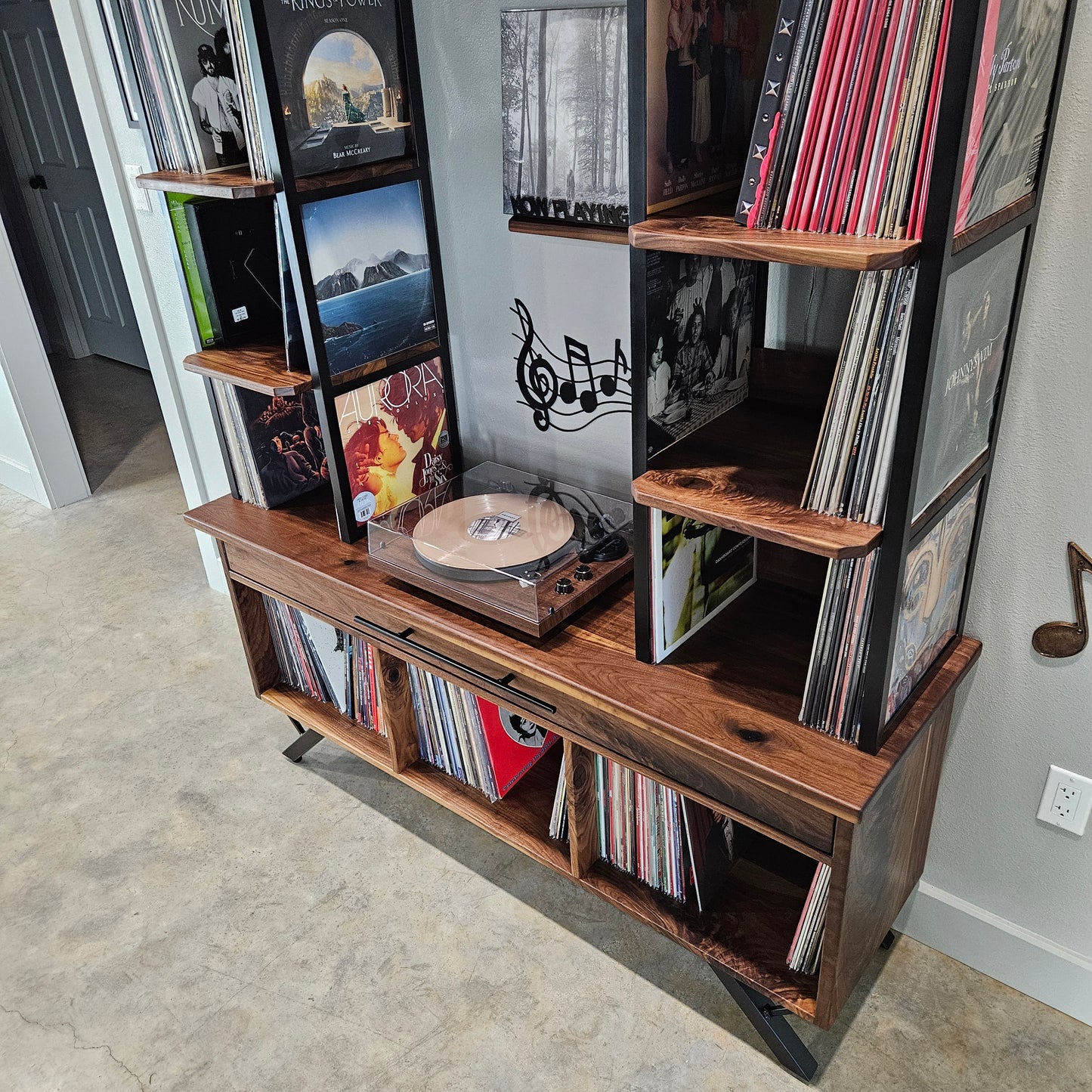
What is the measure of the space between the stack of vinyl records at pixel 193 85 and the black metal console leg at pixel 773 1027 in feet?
4.94

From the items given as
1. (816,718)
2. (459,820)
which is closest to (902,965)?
(816,718)

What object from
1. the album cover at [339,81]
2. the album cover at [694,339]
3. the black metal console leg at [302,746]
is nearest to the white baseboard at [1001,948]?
the album cover at [694,339]

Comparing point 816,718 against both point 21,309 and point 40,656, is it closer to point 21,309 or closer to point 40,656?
point 40,656

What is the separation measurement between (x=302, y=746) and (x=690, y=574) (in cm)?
121

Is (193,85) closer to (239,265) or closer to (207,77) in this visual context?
(207,77)

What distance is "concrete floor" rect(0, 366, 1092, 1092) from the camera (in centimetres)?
159

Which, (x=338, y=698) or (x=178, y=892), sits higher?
(x=338, y=698)

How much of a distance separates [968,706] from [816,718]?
1.22 feet

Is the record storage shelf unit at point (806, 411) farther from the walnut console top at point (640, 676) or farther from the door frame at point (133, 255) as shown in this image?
the door frame at point (133, 255)

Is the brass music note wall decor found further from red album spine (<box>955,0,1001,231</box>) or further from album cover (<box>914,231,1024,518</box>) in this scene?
red album spine (<box>955,0,1001,231</box>)

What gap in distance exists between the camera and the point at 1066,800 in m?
1.47

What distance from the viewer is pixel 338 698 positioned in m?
2.07

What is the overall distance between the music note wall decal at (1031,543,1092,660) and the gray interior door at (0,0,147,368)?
4.48 metres

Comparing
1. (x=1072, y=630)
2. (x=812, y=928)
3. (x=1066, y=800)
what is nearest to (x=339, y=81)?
(x=1072, y=630)
